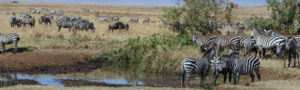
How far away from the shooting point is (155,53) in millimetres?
19547

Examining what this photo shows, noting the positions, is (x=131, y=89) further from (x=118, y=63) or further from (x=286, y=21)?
(x=286, y=21)

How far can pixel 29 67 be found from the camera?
18.2 m

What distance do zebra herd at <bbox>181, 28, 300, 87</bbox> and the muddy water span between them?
0.95 m

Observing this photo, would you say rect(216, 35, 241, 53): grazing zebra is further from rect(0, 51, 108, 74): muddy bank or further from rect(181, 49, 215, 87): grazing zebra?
rect(181, 49, 215, 87): grazing zebra

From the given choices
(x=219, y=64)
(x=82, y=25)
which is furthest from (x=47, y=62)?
(x=82, y=25)

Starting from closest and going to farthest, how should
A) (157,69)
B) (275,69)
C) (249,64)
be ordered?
(249,64) → (275,69) → (157,69)

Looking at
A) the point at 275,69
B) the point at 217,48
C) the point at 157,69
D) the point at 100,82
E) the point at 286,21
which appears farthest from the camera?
the point at 286,21

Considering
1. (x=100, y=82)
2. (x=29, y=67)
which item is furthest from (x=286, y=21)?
(x=29, y=67)

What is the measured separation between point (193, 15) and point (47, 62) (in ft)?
29.8

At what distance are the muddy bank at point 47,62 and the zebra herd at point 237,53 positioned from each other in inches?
204

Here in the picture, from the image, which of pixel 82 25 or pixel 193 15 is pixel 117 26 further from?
pixel 193 15

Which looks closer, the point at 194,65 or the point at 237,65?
the point at 194,65

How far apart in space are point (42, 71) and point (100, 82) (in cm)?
352

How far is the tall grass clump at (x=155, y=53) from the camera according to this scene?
741 inches
